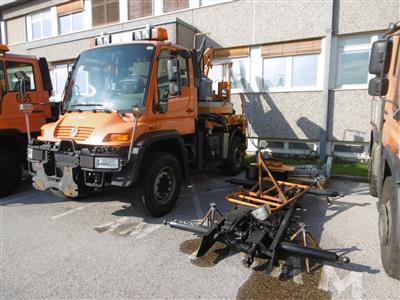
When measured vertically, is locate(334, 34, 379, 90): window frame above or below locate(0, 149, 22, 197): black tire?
above

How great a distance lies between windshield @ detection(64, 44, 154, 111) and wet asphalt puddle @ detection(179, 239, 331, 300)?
2361mm

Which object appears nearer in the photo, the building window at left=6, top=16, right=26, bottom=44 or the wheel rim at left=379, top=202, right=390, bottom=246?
the wheel rim at left=379, top=202, right=390, bottom=246

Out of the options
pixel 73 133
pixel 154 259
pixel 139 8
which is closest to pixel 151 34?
pixel 73 133

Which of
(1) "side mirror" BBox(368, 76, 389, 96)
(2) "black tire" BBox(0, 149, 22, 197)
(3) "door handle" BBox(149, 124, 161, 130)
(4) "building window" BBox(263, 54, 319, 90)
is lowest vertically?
(2) "black tire" BBox(0, 149, 22, 197)

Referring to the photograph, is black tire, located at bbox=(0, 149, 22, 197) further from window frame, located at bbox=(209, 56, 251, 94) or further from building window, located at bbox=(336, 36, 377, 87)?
building window, located at bbox=(336, 36, 377, 87)

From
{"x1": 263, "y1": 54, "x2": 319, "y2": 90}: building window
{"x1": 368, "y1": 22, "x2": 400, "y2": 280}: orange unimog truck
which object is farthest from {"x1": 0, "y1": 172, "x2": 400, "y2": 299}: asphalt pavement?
{"x1": 263, "y1": 54, "x2": 319, "y2": 90}: building window

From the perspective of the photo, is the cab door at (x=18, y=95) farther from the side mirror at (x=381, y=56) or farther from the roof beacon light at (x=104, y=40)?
the side mirror at (x=381, y=56)

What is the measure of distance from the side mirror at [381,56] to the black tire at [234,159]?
3.95 m

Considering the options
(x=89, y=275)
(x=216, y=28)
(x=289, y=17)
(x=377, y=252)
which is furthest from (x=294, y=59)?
(x=89, y=275)

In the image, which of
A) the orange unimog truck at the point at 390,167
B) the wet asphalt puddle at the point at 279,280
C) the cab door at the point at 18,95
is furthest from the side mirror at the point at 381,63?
the cab door at the point at 18,95

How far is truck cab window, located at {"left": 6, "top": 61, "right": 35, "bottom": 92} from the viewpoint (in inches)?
237

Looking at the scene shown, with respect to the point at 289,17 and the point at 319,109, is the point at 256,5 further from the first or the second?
the point at 319,109

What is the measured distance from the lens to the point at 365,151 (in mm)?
8641

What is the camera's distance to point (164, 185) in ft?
16.1
